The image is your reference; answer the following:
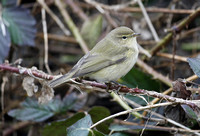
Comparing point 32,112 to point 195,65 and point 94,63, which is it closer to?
point 94,63

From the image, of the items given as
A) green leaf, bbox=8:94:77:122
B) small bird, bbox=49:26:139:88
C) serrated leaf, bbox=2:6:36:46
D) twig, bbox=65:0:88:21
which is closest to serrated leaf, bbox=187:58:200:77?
small bird, bbox=49:26:139:88

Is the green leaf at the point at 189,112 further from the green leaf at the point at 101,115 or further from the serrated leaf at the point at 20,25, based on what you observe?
the serrated leaf at the point at 20,25

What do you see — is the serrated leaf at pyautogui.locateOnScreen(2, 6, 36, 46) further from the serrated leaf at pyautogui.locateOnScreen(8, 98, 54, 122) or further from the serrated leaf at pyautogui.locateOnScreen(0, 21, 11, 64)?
the serrated leaf at pyautogui.locateOnScreen(8, 98, 54, 122)

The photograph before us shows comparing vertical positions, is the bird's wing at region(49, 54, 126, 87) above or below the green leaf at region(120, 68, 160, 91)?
above

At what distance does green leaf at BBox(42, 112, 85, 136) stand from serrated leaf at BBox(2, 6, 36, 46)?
108 centimetres

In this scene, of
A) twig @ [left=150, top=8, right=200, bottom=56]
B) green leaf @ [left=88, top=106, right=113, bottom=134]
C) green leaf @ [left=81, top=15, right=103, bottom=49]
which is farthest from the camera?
green leaf @ [left=81, top=15, right=103, bottom=49]

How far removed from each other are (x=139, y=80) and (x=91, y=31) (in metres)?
1.19

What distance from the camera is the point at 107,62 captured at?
7.98 ft

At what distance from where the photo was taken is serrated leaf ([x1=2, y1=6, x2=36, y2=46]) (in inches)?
130

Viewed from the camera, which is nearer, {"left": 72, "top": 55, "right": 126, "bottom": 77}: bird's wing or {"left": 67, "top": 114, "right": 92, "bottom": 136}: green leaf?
{"left": 67, "top": 114, "right": 92, "bottom": 136}: green leaf

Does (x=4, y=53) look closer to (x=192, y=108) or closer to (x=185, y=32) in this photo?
(x=192, y=108)

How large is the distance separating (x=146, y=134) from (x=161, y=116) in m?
0.25

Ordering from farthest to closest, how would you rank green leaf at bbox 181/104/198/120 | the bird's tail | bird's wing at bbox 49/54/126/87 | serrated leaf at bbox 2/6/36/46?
serrated leaf at bbox 2/6/36/46 < bird's wing at bbox 49/54/126/87 < the bird's tail < green leaf at bbox 181/104/198/120

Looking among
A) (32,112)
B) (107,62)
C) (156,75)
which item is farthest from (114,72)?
(32,112)
